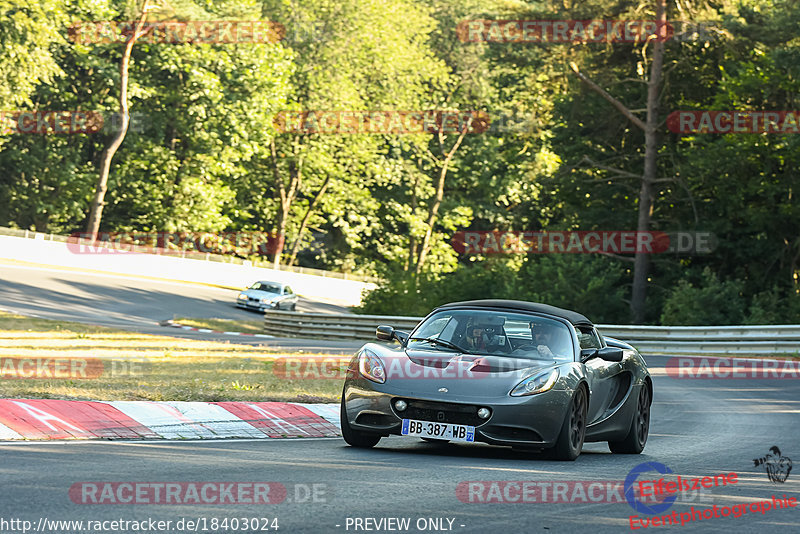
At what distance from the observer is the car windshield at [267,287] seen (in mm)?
50094

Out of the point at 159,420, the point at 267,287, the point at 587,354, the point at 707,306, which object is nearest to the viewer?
the point at 587,354

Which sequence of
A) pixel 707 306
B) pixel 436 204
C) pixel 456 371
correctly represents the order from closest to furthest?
1. pixel 456 371
2. pixel 707 306
3. pixel 436 204

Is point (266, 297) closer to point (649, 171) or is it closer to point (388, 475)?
point (649, 171)

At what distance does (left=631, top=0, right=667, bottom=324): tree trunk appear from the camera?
1431 inches

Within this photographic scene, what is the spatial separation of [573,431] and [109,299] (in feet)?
118

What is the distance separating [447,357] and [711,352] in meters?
18.7

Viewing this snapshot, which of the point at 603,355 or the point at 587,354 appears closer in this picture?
the point at 603,355

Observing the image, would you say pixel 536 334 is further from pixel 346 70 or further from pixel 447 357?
pixel 346 70

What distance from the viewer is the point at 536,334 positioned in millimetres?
10039

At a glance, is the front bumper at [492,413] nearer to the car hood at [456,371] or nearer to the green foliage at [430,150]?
the car hood at [456,371]

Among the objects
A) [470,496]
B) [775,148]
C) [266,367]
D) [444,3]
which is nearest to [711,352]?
[775,148]

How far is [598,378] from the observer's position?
401 inches

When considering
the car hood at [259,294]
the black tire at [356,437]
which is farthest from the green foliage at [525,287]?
the black tire at [356,437]

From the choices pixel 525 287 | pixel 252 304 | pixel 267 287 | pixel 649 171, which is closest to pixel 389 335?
pixel 525 287
